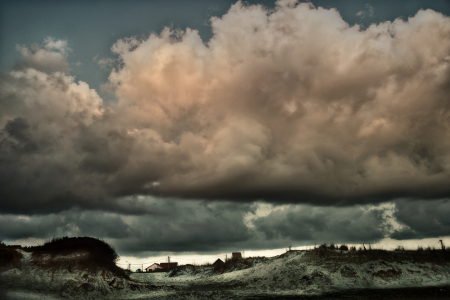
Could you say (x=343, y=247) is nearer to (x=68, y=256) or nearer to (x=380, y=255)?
(x=380, y=255)

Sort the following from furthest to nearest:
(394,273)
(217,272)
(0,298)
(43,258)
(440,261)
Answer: (217,272) < (440,261) < (394,273) < (43,258) < (0,298)

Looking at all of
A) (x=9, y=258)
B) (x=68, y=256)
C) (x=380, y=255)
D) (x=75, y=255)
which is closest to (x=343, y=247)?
(x=380, y=255)

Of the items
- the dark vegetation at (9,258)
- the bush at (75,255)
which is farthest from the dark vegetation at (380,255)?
the dark vegetation at (9,258)

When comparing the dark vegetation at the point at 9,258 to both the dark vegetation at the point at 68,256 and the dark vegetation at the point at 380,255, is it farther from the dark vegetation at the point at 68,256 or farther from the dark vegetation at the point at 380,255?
the dark vegetation at the point at 380,255

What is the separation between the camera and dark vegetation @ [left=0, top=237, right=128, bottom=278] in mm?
37656

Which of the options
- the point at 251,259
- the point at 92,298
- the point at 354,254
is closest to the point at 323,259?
the point at 354,254

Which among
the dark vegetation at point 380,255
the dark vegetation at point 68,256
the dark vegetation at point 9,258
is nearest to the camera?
the dark vegetation at point 9,258

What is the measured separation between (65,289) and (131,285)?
7.54 meters

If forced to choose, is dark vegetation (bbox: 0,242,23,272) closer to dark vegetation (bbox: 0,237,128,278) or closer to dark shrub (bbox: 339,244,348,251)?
dark vegetation (bbox: 0,237,128,278)

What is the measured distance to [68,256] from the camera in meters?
40.3

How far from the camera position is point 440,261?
1797 inches

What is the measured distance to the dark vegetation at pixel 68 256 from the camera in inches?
1483

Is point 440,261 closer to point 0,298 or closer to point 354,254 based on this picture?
point 354,254

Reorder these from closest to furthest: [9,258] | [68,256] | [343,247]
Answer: [9,258] → [68,256] → [343,247]
